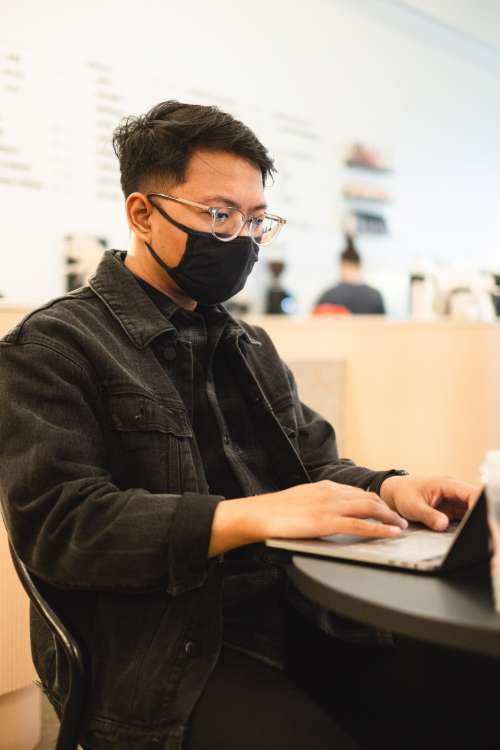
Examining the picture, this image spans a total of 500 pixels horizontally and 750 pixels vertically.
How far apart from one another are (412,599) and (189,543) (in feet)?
0.92

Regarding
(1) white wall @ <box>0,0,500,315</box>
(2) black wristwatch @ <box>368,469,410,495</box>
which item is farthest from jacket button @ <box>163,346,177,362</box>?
(1) white wall @ <box>0,0,500,315</box>

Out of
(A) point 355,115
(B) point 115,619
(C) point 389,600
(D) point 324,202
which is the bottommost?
(B) point 115,619

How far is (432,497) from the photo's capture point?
108cm

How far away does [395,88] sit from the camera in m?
5.61

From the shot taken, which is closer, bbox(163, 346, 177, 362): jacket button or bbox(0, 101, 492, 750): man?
bbox(0, 101, 492, 750): man

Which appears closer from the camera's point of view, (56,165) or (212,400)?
(212,400)

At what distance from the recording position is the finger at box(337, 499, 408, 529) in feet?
2.84

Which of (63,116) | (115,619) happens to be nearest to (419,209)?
(63,116)

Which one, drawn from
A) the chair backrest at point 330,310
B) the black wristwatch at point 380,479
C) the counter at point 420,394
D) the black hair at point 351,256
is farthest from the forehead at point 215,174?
the black hair at point 351,256

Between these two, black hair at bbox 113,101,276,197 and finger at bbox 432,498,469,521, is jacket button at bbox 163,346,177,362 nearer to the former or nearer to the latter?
black hair at bbox 113,101,276,197

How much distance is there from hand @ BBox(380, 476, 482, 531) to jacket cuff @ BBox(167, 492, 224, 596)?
31 centimetres

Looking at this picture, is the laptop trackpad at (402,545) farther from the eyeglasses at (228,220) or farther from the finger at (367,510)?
the eyeglasses at (228,220)

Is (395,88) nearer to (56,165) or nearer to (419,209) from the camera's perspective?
(419,209)

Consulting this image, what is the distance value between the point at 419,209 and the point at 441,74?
41.4 inches
